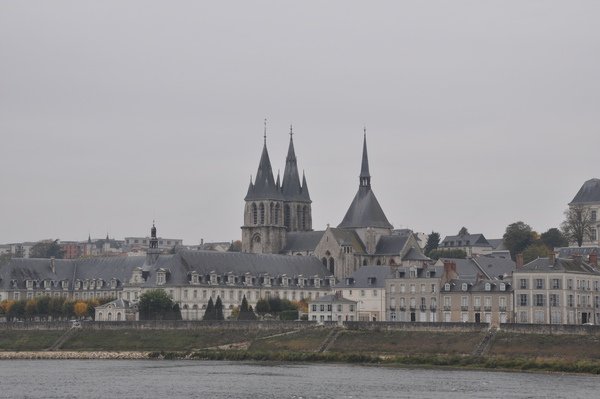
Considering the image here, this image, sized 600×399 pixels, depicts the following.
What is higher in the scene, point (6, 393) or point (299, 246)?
point (299, 246)

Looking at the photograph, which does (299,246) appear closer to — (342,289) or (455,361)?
Answer: (342,289)

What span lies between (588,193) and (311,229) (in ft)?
122

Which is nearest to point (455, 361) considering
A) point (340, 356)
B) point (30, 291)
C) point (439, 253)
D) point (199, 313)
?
point (340, 356)

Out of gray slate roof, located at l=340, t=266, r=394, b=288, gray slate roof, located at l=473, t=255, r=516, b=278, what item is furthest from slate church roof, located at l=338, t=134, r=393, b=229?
gray slate roof, located at l=473, t=255, r=516, b=278

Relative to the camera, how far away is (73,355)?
11381 centimetres

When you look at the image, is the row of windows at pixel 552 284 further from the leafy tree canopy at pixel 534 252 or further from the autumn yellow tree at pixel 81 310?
the autumn yellow tree at pixel 81 310

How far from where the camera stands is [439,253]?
598 ft

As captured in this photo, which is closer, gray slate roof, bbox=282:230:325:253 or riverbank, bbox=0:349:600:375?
riverbank, bbox=0:349:600:375

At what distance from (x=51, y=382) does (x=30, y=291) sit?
70794 millimetres

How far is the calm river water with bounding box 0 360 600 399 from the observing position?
74.6 metres

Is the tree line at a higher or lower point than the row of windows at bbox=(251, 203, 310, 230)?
lower

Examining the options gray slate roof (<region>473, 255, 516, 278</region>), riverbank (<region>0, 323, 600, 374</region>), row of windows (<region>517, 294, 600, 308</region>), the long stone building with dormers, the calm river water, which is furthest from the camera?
the long stone building with dormers

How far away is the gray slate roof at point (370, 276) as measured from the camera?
126 m

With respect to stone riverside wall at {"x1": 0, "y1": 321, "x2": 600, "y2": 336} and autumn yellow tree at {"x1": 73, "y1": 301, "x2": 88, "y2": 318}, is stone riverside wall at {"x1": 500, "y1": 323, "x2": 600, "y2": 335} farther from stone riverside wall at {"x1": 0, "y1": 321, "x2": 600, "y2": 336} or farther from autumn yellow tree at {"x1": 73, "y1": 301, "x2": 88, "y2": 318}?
autumn yellow tree at {"x1": 73, "y1": 301, "x2": 88, "y2": 318}
